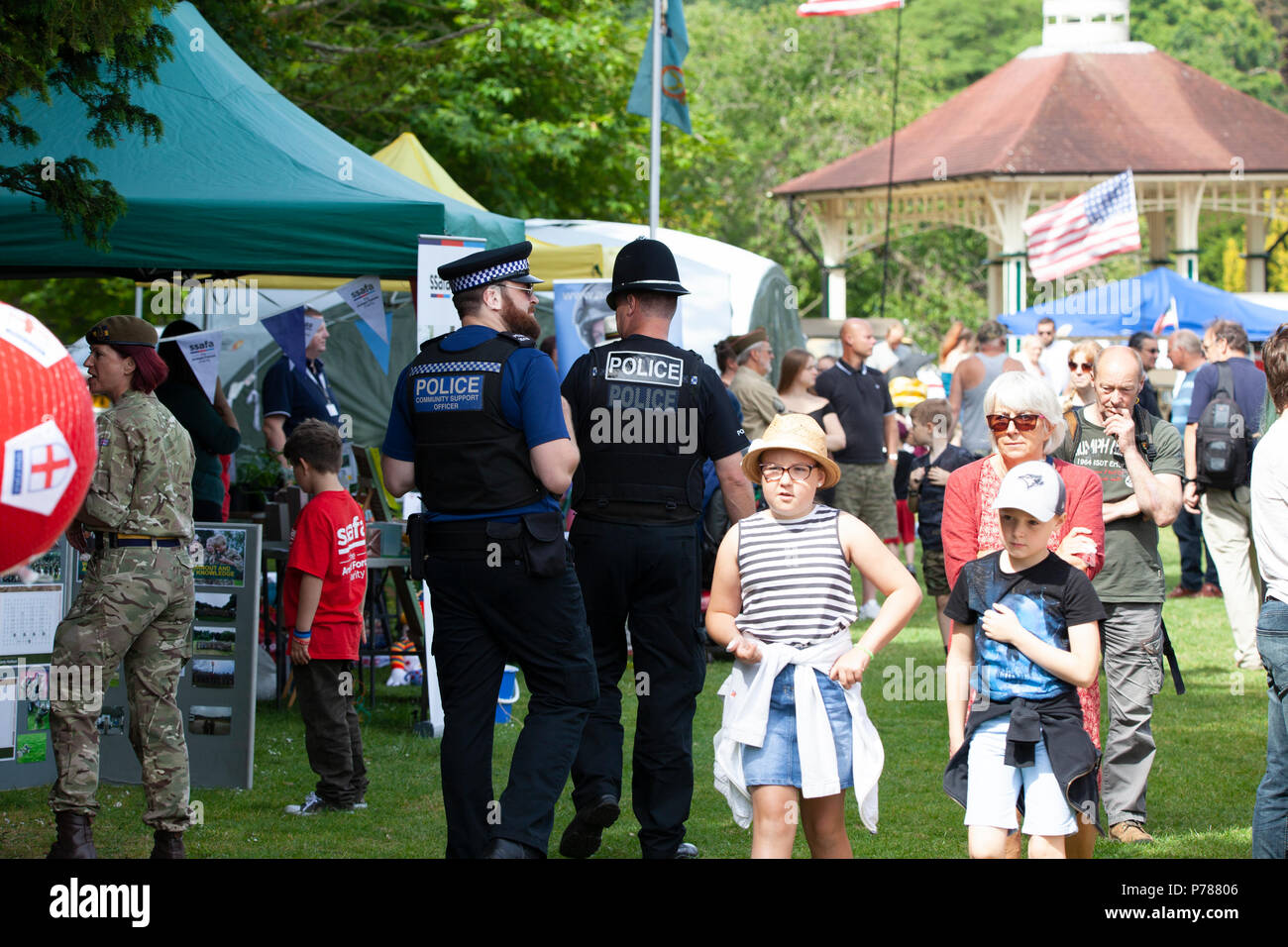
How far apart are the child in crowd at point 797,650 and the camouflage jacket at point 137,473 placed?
2.25m

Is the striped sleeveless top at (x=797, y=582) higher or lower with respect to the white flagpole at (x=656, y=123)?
lower

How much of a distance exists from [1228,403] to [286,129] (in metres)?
6.39

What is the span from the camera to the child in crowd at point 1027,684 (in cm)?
462

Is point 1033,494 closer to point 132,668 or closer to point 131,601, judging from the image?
point 131,601

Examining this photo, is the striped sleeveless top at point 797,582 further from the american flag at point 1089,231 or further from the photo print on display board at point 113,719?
the american flag at point 1089,231

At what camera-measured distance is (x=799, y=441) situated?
501 centimetres

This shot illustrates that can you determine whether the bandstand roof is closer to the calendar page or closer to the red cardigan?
the calendar page

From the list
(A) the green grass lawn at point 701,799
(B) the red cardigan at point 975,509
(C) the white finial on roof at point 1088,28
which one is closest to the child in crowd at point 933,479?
(A) the green grass lawn at point 701,799

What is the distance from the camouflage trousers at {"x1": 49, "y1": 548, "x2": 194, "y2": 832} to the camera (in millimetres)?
5816

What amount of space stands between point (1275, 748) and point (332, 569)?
4.15 metres
